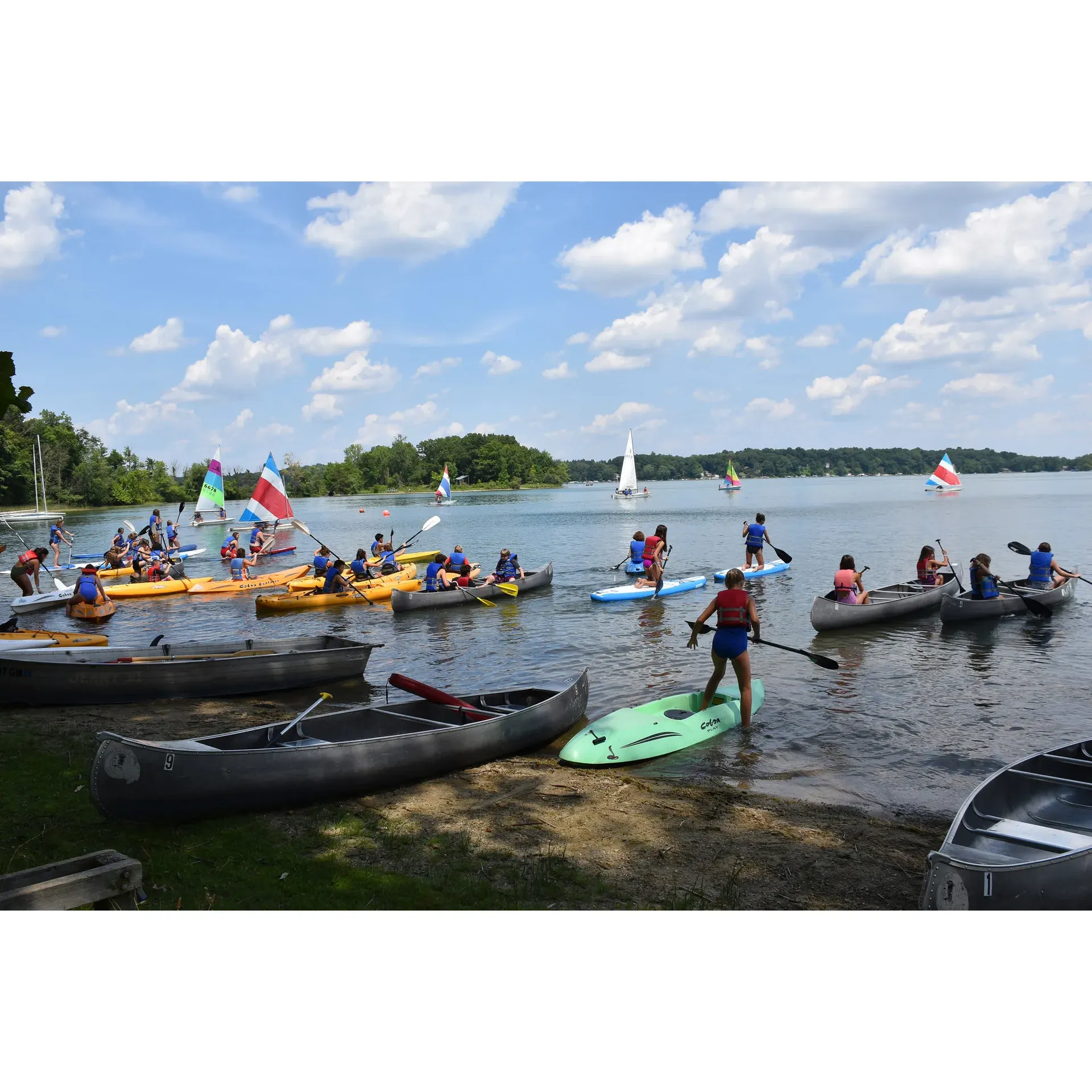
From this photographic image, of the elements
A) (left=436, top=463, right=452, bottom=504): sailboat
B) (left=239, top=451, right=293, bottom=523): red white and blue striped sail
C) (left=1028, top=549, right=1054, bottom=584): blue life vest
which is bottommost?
(left=1028, top=549, right=1054, bottom=584): blue life vest

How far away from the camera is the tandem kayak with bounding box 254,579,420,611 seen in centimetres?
2127

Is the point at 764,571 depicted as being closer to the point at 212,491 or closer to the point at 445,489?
the point at 212,491

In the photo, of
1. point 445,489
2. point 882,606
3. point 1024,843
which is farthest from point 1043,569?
point 445,489

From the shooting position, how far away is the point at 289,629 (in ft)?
63.4

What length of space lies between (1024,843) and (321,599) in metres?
18.6

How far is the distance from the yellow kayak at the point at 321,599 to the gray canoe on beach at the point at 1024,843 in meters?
16.3

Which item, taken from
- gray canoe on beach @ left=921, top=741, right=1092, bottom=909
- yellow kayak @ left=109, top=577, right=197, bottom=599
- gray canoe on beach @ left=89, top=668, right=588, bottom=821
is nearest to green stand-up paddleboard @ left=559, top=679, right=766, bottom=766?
gray canoe on beach @ left=89, top=668, right=588, bottom=821

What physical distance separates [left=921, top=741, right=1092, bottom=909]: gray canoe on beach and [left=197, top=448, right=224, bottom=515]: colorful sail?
46.1 m

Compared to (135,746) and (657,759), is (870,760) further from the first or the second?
Answer: (135,746)

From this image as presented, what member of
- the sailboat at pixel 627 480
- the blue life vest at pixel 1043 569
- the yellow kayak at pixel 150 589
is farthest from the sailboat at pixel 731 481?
the yellow kayak at pixel 150 589

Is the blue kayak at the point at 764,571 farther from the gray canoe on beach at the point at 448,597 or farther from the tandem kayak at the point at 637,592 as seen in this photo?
the gray canoe on beach at the point at 448,597

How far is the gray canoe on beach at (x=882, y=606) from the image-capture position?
17297 millimetres

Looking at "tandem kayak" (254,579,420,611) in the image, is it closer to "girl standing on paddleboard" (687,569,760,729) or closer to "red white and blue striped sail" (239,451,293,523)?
"red white and blue striped sail" (239,451,293,523)

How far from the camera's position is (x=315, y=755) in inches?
301
